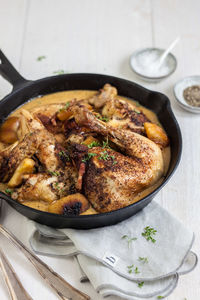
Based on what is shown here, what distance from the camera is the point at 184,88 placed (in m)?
4.33

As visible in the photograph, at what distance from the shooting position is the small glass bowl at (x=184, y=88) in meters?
4.09

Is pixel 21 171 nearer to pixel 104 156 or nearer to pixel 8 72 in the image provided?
pixel 104 156

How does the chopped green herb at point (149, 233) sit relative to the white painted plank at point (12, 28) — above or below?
below

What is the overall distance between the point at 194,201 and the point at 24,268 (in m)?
1.64

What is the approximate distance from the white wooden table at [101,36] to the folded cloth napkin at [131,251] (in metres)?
0.86

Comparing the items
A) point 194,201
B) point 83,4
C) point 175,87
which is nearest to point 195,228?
point 194,201

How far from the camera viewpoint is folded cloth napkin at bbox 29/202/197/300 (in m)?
2.72

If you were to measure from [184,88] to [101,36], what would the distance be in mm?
1566

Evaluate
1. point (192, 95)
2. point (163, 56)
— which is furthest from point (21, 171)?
point (163, 56)

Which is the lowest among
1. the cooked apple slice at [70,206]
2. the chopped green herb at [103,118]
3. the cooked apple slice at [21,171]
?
the cooked apple slice at [70,206]

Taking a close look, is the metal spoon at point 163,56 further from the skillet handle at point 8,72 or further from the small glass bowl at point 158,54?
the skillet handle at point 8,72

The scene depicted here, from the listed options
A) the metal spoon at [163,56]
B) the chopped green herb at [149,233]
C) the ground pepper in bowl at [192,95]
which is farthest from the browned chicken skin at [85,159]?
the metal spoon at [163,56]

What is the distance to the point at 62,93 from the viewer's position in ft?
13.7

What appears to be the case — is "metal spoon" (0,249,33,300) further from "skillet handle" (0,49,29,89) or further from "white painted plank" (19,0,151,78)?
"white painted plank" (19,0,151,78)
